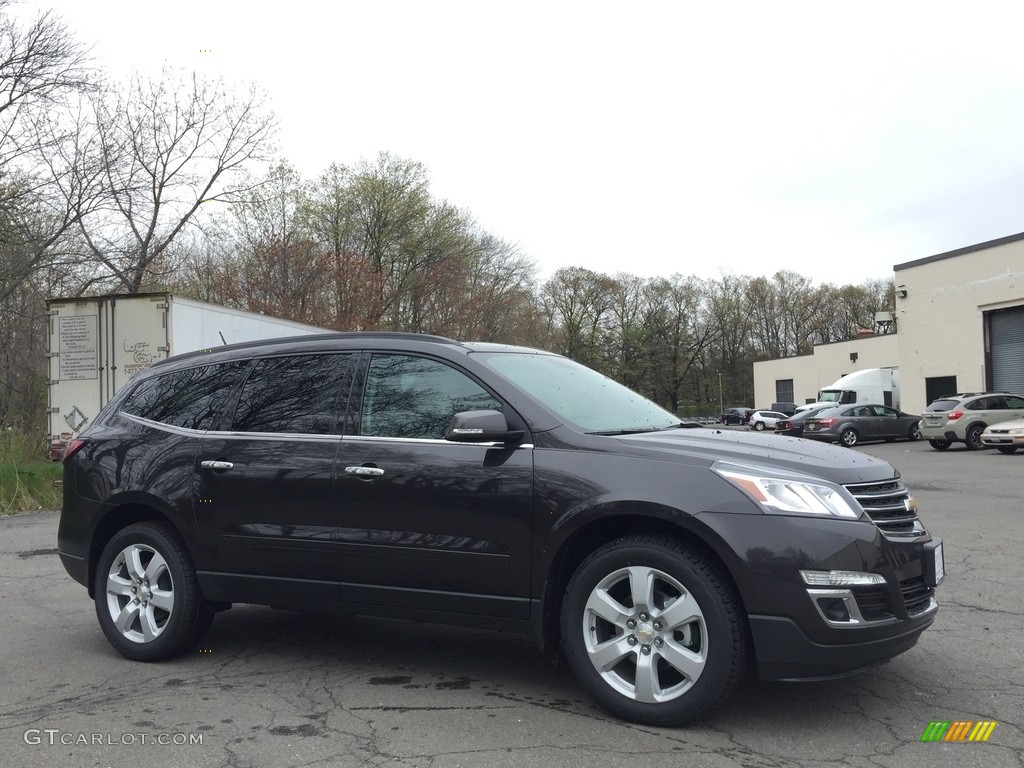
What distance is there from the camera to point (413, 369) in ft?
15.6

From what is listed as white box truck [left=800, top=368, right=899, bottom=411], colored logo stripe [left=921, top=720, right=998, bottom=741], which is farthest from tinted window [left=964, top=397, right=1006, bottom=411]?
colored logo stripe [left=921, top=720, right=998, bottom=741]

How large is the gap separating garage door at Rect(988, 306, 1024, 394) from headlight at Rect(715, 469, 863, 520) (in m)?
30.9

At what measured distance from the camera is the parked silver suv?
1005 inches

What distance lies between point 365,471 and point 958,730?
9.34 feet

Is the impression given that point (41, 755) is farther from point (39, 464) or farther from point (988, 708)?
point (39, 464)

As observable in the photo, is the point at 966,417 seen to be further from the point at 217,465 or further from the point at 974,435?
the point at 217,465

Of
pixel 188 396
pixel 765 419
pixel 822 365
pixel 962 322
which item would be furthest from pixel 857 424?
pixel 188 396

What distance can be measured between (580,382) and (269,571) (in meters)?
1.94

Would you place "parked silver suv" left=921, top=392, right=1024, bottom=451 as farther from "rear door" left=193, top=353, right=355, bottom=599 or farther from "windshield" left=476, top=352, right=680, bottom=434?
"rear door" left=193, top=353, right=355, bottom=599

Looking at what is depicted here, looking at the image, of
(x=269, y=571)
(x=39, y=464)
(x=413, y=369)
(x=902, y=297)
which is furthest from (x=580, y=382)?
(x=902, y=297)

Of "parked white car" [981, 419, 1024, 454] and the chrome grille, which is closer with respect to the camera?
the chrome grille

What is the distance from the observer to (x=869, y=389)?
40688 millimetres

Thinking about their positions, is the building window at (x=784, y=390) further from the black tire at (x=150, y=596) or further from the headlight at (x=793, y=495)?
the headlight at (x=793, y=495)

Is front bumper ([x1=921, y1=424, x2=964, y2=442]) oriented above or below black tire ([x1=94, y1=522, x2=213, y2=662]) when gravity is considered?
above
